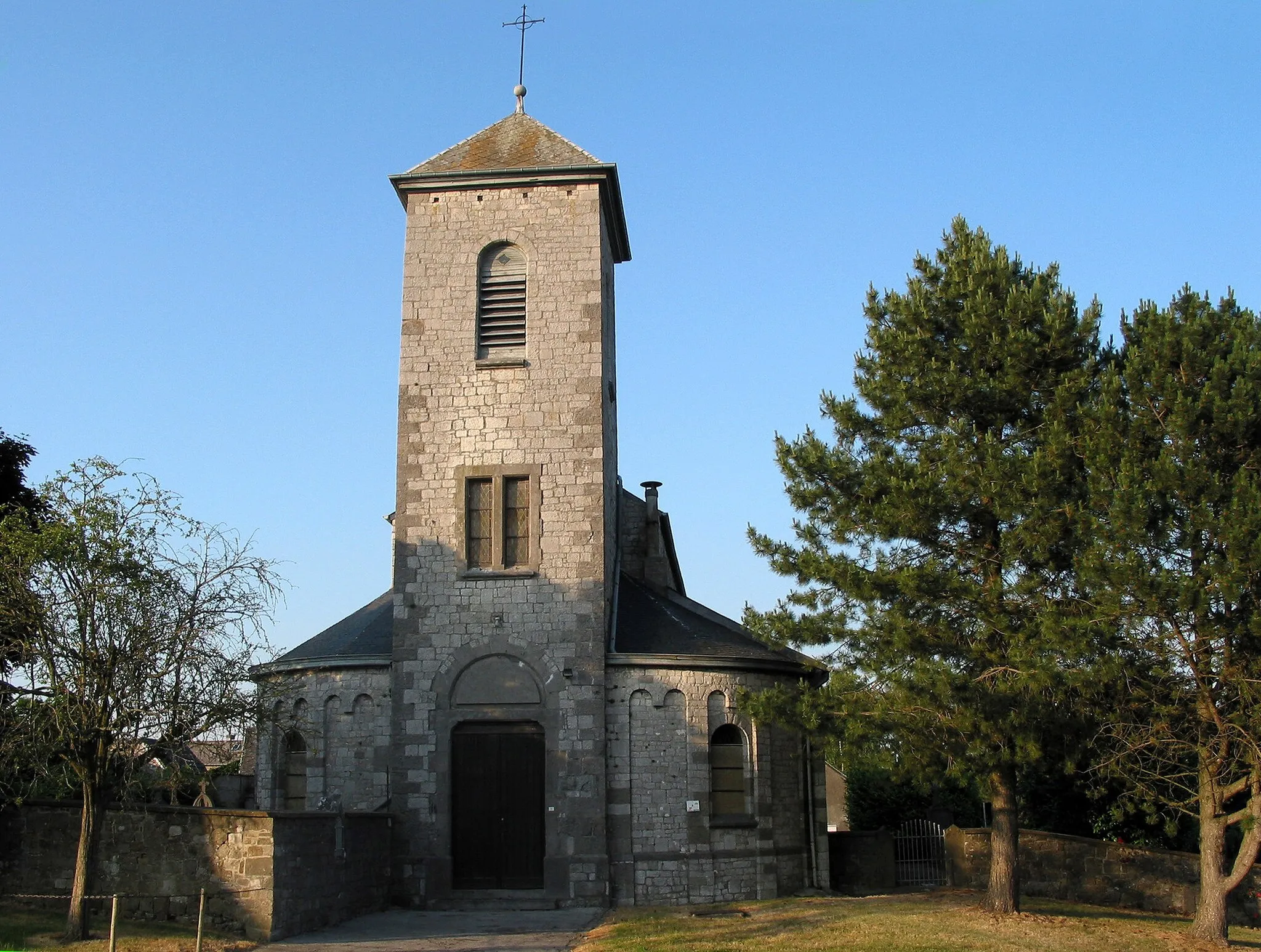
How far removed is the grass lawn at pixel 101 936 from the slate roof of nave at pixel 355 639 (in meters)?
5.81

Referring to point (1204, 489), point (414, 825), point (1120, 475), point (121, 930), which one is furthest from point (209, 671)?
point (1204, 489)

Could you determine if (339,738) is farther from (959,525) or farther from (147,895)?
(959,525)

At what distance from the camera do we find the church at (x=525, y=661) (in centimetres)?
2030

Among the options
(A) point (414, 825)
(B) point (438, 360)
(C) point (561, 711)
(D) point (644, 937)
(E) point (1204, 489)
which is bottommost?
(D) point (644, 937)

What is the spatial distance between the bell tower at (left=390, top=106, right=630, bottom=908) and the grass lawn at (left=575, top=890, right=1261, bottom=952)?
2.64 m

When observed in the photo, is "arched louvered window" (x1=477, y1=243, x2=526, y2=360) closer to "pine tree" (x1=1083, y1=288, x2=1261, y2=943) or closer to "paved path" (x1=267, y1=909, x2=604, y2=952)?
"paved path" (x1=267, y1=909, x2=604, y2=952)

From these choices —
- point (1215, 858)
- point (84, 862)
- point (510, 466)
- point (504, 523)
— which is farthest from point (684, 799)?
point (84, 862)

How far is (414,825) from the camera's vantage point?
20328 millimetres

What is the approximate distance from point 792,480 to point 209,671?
9.00 meters

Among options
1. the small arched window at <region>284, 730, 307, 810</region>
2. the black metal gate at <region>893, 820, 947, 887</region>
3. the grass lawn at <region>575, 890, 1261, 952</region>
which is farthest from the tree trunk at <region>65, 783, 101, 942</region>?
the black metal gate at <region>893, 820, 947, 887</region>

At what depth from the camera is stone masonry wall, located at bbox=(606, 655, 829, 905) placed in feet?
66.4

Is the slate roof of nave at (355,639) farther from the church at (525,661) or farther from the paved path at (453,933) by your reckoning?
the paved path at (453,933)

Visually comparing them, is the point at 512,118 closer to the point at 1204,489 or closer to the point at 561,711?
the point at 561,711

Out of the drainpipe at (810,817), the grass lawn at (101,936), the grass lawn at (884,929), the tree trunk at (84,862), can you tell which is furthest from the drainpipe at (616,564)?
the tree trunk at (84,862)
